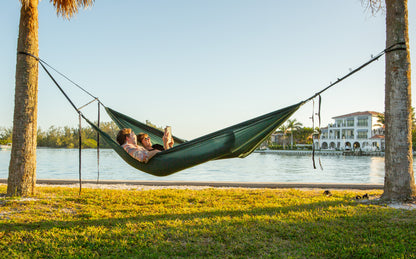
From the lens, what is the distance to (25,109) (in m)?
3.67

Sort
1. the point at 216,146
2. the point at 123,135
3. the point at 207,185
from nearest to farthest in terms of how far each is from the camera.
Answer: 1. the point at 216,146
2. the point at 123,135
3. the point at 207,185

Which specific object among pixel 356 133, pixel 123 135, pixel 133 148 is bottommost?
pixel 133 148

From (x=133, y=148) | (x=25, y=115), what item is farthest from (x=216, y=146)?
(x=25, y=115)

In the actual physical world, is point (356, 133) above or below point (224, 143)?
above

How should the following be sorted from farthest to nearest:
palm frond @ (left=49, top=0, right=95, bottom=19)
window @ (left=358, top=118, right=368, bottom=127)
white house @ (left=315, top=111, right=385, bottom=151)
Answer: window @ (left=358, top=118, right=368, bottom=127) < white house @ (left=315, top=111, right=385, bottom=151) < palm frond @ (left=49, top=0, right=95, bottom=19)

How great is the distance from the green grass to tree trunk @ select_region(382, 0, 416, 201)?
409mm

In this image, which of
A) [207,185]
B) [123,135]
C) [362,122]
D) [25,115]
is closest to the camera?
[123,135]

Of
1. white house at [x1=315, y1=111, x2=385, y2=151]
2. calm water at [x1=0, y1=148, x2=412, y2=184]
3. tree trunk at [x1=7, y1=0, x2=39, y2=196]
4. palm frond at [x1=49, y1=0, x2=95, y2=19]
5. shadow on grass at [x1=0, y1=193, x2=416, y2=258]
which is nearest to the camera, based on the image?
shadow on grass at [x1=0, y1=193, x2=416, y2=258]

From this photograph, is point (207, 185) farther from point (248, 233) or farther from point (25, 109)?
point (248, 233)

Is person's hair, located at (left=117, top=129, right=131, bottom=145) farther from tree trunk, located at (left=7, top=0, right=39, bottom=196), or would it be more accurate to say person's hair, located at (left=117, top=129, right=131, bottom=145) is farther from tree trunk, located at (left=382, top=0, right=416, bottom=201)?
tree trunk, located at (left=382, top=0, right=416, bottom=201)

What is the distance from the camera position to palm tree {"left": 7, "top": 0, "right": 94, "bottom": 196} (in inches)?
144

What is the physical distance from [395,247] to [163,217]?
1825mm

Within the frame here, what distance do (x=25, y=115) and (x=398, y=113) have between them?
4035 millimetres

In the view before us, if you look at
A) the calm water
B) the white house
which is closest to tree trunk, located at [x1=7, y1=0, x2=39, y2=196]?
the calm water
